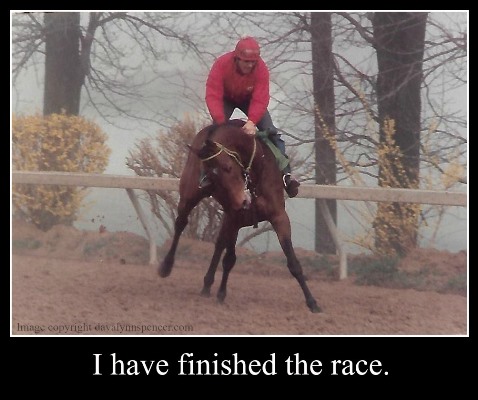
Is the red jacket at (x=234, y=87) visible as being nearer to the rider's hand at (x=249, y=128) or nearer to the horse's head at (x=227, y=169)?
the rider's hand at (x=249, y=128)

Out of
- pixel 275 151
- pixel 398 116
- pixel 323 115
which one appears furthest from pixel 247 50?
pixel 398 116

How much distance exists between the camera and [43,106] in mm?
6809

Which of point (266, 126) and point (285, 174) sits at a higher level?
point (266, 126)

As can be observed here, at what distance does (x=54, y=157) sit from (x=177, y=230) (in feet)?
3.83

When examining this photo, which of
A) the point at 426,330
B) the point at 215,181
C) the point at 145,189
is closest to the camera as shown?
the point at 215,181

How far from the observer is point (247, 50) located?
6281 mm

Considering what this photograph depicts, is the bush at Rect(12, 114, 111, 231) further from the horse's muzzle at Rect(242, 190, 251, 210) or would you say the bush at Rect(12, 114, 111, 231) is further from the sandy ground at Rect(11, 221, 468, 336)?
the horse's muzzle at Rect(242, 190, 251, 210)

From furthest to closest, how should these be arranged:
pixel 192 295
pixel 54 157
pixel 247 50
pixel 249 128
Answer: pixel 54 157 → pixel 192 295 → pixel 247 50 → pixel 249 128

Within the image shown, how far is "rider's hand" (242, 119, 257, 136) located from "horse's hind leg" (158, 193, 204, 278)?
Result: 754 mm

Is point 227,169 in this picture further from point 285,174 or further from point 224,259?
point 224,259

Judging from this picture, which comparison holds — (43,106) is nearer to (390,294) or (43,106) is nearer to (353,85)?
(353,85)

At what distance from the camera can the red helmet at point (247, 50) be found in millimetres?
6285

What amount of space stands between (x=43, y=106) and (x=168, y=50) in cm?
106

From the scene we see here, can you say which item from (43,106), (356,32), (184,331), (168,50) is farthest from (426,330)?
(43,106)
